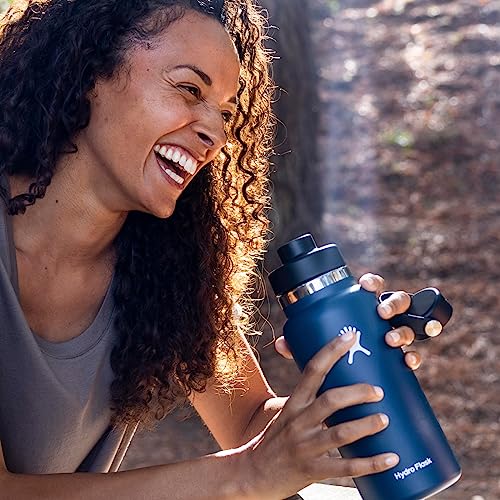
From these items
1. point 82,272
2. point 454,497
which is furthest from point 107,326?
point 454,497

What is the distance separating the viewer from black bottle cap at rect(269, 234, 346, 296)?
69.1 inches

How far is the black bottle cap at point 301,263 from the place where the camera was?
1.75 m

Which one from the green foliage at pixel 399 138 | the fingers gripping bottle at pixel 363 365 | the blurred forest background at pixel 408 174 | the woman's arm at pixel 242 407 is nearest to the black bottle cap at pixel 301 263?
the fingers gripping bottle at pixel 363 365

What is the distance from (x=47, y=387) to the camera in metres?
2.12

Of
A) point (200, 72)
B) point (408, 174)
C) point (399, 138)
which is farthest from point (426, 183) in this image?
point (200, 72)

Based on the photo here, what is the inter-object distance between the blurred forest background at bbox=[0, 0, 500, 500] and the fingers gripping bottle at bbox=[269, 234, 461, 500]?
2053mm

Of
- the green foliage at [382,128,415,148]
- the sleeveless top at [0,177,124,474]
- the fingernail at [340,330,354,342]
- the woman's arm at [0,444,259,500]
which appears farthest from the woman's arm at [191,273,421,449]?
the green foliage at [382,128,415,148]

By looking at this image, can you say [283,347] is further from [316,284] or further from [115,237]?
[115,237]

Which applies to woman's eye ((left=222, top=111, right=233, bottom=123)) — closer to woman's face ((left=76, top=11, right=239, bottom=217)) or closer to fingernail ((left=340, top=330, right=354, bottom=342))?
woman's face ((left=76, top=11, right=239, bottom=217))

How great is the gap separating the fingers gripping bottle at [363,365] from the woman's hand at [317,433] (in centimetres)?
2

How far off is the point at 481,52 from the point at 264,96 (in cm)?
573

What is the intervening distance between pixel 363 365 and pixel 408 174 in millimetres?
5014

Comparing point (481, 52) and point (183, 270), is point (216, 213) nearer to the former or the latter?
point (183, 270)

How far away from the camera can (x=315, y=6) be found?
31.5ft
